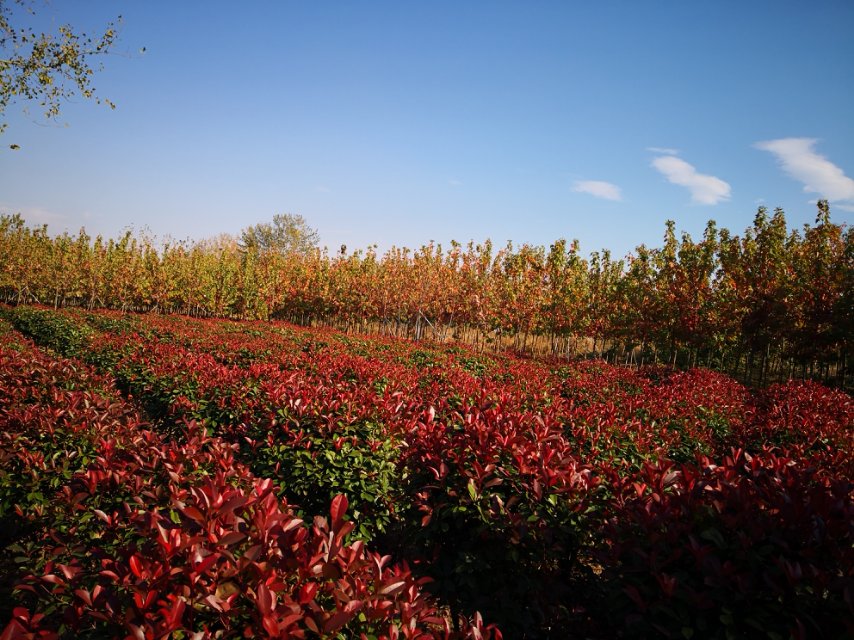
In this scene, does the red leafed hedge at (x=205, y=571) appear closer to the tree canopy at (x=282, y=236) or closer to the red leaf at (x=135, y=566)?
the red leaf at (x=135, y=566)

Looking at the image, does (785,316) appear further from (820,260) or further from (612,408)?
(612,408)

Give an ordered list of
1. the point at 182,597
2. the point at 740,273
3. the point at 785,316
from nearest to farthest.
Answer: the point at 182,597, the point at 785,316, the point at 740,273

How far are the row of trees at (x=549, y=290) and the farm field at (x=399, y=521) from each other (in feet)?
49.5

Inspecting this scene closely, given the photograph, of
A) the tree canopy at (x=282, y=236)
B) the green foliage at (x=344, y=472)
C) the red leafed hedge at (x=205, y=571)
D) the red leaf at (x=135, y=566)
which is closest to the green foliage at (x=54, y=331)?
the green foliage at (x=344, y=472)

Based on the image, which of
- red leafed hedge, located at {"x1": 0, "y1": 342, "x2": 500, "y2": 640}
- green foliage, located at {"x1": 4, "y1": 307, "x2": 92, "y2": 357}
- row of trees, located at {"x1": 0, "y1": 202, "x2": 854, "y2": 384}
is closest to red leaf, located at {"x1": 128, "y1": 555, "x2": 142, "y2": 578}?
red leafed hedge, located at {"x1": 0, "y1": 342, "x2": 500, "y2": 640}

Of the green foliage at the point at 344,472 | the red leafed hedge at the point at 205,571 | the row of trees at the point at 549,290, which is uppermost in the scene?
the row of trees at the point at 549,290

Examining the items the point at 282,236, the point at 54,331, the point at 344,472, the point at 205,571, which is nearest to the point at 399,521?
the point at 344,472

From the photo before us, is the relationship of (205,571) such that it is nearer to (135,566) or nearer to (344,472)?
(135,566)

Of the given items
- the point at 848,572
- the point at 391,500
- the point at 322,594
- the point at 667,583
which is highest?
the point at 848,572

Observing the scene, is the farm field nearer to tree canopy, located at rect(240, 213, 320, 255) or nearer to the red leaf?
the red leaf

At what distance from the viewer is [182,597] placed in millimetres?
1503

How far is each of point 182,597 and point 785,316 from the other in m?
22.1

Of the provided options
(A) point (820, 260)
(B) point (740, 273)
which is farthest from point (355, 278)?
(A) point (820, 260)

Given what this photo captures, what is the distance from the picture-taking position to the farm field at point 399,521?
1.70 m
